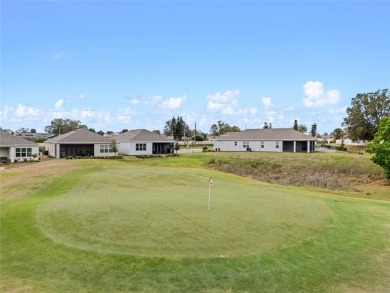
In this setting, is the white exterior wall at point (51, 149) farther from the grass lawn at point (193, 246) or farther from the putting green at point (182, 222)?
the grass lawn at point (193, 246)

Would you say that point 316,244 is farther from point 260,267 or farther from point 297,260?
point 260,267

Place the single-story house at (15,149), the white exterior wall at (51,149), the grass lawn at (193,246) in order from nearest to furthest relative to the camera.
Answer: the grass lawn at (193,246)
the single-story house at (15,149)
the white exterior wall at (51,149)

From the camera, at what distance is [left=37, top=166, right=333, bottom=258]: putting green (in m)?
11.2

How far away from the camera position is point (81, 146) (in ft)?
201

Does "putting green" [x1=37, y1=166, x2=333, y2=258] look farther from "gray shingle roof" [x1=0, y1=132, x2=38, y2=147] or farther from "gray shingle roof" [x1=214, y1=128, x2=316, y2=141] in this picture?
"gray shingle roof" [x1=214, y1=128, x2=316, y2=141]

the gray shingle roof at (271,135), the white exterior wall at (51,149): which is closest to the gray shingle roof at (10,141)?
the white exterior wall at (51,149)

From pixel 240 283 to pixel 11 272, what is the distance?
6.41 m

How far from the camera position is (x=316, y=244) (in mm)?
11945

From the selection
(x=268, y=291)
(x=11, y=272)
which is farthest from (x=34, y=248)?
(x=268, y=291)

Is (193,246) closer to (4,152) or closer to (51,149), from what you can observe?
(4,152)

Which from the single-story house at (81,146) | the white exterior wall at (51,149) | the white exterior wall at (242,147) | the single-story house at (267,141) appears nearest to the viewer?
the single-story house at (81,146)

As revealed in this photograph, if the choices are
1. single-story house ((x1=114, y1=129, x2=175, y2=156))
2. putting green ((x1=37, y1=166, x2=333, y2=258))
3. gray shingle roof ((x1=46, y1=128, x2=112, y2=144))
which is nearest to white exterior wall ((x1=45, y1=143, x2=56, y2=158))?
gray shingle roof ((x1=46, y1=128, x2=112, y2=144))

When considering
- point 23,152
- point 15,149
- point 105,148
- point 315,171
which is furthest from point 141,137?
point 315,171

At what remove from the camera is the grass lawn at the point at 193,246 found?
9164mm
